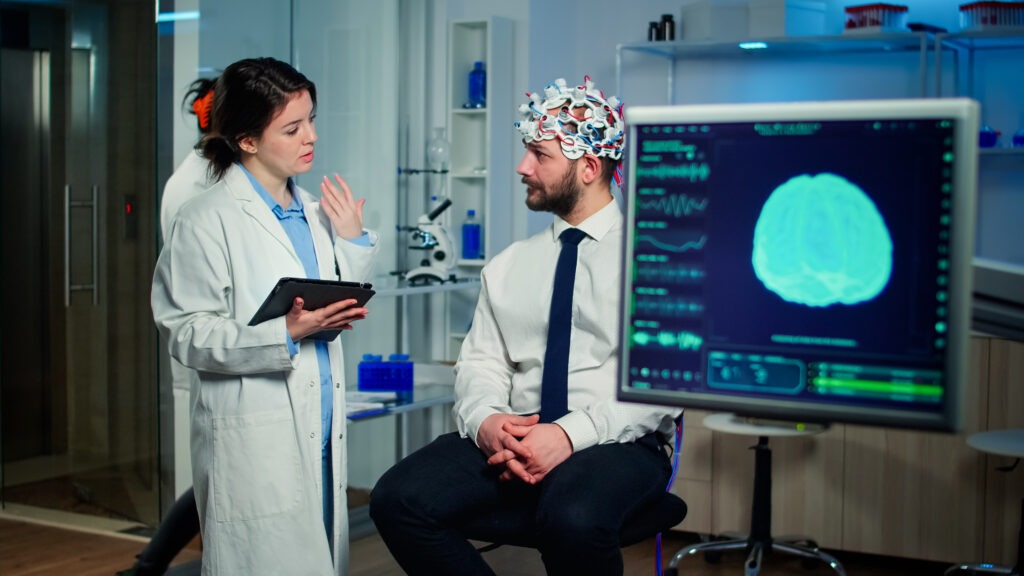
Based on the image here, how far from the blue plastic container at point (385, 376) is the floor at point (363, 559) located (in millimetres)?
547

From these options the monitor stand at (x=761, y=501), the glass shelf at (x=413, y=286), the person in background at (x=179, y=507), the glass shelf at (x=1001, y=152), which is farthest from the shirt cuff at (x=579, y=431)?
the glass shelf at (x=1001, y=152)

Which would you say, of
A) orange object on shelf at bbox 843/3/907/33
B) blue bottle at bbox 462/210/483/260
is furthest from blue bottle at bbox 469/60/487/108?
orange object on shelf at bbox 843/3/907/33

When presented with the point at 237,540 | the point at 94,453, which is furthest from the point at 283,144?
the point at 94,453

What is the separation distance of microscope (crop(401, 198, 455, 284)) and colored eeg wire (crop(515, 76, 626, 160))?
1.89 meters

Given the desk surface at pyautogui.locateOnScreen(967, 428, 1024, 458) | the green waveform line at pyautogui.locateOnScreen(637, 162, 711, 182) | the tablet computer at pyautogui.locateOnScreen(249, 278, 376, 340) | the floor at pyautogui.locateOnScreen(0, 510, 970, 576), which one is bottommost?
the floor at pyautogui.locateOnScreen(0, 510, 970, 576)

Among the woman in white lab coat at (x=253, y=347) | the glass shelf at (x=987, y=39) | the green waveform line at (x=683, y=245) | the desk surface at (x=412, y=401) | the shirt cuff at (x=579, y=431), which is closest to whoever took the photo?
the green waveform line at (x=683, y=245)

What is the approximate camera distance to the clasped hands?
6.87 ft

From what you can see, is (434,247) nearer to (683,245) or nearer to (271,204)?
(271,204)

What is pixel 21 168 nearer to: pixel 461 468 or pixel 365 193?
pixel 365 193

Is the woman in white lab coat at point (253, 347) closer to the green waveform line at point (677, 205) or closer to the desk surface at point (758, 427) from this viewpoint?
the green waveform line at point (677, 205)

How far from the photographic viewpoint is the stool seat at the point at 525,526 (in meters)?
2.07

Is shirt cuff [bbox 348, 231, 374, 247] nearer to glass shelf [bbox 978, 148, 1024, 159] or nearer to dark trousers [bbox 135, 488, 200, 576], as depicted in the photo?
dark trousers [bbox 135, 488, 200, 576]

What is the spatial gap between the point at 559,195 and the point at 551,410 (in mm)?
466

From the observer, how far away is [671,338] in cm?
126
